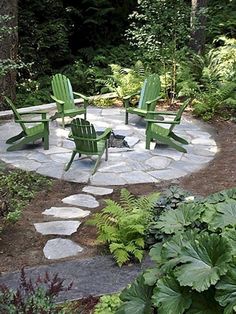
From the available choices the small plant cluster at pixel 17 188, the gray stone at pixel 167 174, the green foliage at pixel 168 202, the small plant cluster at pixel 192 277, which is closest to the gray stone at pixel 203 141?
the gray stone at pixel 167 174

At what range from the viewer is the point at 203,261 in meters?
2.15

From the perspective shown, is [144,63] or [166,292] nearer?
[166,292]

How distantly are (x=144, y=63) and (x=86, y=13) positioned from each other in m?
3.20

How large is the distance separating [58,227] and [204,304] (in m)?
2.30

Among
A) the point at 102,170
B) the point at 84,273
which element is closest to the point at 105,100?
the point at 102,170

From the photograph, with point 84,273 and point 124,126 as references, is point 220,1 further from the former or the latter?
point 84,273

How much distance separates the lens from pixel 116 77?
933 centimetres

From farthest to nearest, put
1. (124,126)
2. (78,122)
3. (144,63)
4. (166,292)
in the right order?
(144,63) → (124,126) → (78,122) → (166,292)

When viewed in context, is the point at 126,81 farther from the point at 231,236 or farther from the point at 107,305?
the point at 231,236

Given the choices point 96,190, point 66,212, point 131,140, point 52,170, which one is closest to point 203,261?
point 66,212

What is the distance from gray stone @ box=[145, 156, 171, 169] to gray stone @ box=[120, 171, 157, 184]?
0.98 feet

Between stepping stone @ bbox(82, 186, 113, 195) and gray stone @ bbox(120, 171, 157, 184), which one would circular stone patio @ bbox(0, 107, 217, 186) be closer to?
gray stone @ bbox(120, 171, 157, 184)

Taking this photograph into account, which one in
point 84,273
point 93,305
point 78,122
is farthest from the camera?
point 78,122

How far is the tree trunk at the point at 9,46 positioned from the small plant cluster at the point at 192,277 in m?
6.40
